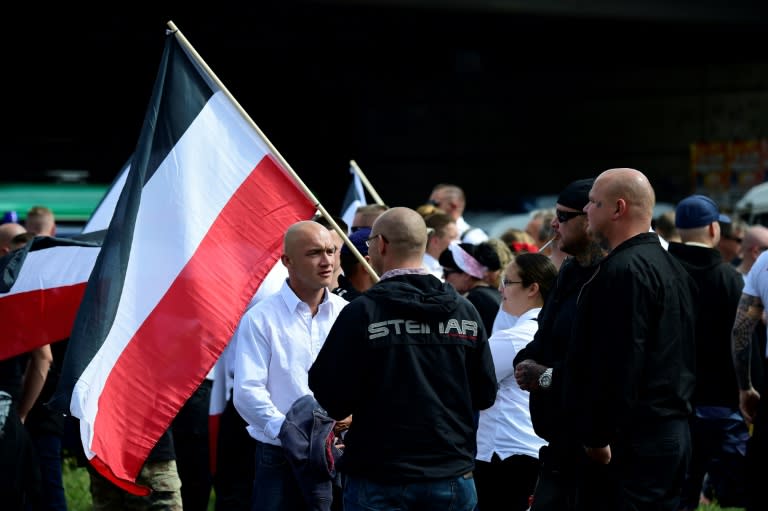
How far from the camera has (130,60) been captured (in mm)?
28141

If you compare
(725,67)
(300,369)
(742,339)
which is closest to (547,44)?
(725,67)

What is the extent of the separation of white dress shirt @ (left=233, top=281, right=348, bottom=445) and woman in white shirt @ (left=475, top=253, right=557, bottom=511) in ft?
3.03

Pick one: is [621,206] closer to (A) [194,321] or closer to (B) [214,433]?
(A) [194,321]

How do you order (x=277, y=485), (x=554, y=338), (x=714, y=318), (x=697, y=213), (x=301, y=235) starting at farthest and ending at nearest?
(x=714, y=318) < (x=697, y=213) < (x=301, y=235) < (x=277, y=485) < (x=554, y=338)

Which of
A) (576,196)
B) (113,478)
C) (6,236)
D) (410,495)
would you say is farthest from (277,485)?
(6,236)

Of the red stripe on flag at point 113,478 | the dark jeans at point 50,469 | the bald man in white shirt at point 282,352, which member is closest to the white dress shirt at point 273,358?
the bald man in white shirt at point 282,352

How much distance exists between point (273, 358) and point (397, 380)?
1.05m

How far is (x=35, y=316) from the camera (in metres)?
7.06

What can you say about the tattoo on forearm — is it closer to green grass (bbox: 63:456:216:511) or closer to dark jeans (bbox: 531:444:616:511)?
dark jeans (bbox: 531:444:616:511)

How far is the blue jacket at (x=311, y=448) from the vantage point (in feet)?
18.6

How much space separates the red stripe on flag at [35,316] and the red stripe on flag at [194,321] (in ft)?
4.39

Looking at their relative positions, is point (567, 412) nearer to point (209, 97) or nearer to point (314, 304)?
point (314, 304)

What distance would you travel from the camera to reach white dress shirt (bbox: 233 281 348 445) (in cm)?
579

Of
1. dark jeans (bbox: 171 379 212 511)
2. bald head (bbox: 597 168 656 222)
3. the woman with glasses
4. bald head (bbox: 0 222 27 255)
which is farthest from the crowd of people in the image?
bald head (bbox: 0 222 27 255)
